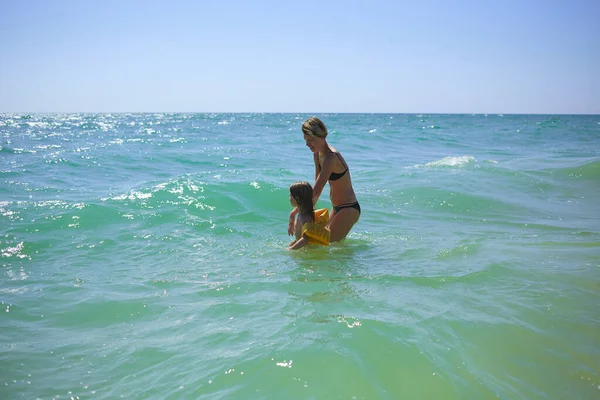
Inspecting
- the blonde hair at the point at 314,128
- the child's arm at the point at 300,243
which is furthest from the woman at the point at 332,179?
the child's arm at the point at 300,243

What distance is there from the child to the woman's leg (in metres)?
0.33

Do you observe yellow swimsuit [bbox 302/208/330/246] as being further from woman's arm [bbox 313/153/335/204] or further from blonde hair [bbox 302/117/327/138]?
blonde hair [bbox 302/117/327/138]

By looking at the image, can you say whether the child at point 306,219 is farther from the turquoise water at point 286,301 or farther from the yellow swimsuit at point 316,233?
the turquoise water at point 286,301

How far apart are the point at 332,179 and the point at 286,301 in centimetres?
203

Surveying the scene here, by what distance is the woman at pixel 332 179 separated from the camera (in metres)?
5.17

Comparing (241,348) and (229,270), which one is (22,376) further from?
(229,270)

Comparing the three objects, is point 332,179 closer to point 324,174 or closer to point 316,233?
point 324,174

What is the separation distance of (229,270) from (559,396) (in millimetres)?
3239

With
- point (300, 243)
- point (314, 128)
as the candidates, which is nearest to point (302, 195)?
point (300, 243)

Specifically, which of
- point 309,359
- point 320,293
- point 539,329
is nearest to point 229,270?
point 320,293

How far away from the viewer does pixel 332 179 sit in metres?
5.50

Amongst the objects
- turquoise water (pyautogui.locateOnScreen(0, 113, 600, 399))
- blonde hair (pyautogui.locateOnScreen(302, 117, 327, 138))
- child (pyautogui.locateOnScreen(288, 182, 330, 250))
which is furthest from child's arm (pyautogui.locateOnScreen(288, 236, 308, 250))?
blonde hair (pyautogui.locateOnScreen(302, 117, 327, 138))

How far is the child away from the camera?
5191 mm

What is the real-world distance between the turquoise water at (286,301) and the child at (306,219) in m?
0.18
